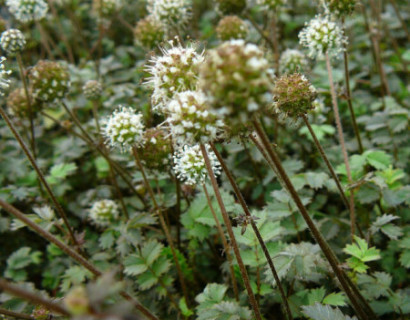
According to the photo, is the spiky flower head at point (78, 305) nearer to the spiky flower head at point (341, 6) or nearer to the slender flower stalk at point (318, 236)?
the slender flower stalk at point (318, 236)

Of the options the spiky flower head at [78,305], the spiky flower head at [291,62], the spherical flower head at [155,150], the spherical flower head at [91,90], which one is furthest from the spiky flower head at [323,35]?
the spiky flower head at [78,305]

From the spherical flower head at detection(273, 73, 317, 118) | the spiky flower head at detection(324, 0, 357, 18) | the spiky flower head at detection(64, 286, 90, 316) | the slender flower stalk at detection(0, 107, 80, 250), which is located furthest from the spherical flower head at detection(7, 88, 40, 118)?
the spiky flower head at detection(64, 286, 90, 316)

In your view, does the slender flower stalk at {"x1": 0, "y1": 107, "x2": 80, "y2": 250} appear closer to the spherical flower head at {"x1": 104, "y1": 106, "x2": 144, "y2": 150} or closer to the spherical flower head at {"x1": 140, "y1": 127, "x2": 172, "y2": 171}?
the spherical flower head at {"x1": 104, "y1": 106, "x2": 144, "y2": 150}

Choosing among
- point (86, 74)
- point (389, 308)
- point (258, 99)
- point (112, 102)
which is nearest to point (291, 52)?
point (112, 102)

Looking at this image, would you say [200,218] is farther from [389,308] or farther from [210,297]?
[389,308]

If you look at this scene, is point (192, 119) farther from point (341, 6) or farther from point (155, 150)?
point (341, 6)
